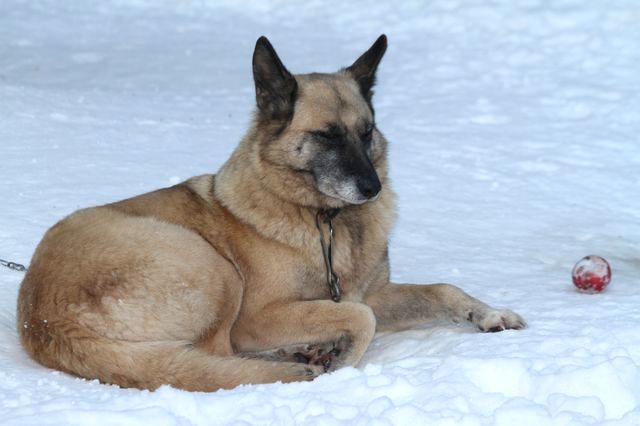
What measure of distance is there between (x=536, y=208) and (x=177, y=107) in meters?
3.96

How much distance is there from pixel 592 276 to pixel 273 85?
74.6 inches

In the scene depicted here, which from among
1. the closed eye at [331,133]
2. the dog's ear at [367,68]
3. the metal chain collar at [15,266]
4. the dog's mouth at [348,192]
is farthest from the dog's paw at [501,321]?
the metal chain collar at [15,266]

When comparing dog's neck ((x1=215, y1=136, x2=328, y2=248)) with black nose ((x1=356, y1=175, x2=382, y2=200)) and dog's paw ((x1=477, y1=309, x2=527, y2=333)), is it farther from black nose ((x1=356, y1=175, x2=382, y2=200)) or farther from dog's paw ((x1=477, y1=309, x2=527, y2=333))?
dog's paw ((x1=477, y1=309, x2=527, y2=333))

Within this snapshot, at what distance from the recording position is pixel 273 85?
4699 millimetres

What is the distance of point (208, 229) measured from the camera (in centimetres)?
464

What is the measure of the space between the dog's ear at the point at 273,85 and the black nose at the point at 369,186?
1.72ft

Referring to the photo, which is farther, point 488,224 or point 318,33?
point 318,33

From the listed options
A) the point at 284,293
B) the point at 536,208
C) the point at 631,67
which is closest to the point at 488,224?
the point at 536,208

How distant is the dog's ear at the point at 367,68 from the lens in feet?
16.4

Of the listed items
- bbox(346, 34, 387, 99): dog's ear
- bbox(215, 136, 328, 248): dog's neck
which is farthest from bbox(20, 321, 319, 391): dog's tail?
bbox(346, 34, 387, 99): dog's ear

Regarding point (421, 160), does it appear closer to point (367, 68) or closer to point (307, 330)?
point (367, 68)

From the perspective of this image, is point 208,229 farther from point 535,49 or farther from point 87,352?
point 535,49

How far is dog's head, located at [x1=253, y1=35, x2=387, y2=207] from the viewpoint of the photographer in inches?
179

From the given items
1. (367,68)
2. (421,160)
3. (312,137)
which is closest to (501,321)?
(312,137)
